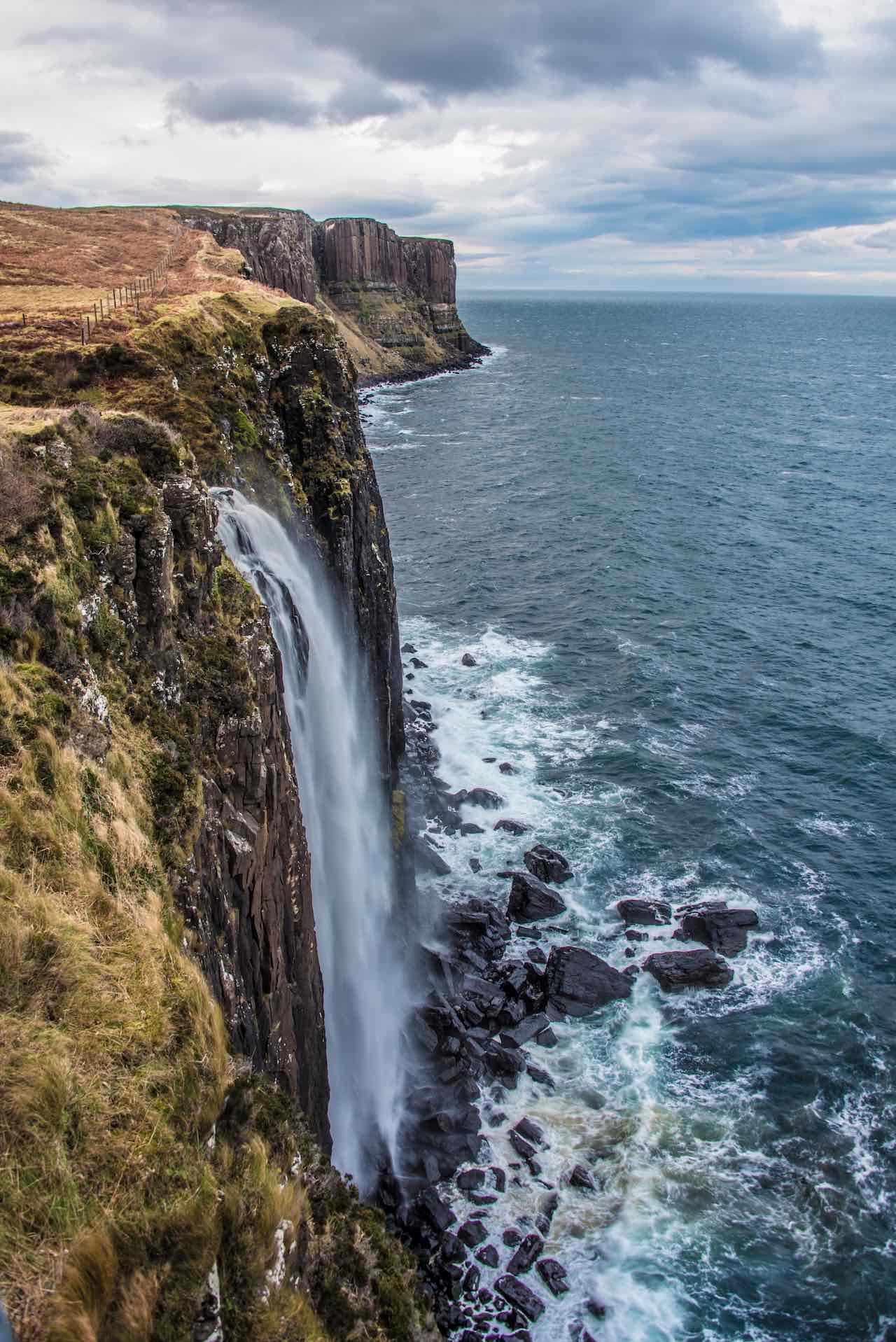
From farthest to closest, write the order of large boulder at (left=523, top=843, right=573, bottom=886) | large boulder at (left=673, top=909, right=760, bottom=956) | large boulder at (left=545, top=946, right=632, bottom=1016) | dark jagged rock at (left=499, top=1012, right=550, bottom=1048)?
1. large boulder at (left=523, top=843, right=573, bottom=886)
2. large boulder at (left=673, top=909, right=760, bottom=956)
3. large boulder at (left=545, top=946, right=632, bottom=1016)
4. dark jagged rock at (left=499, top=1012, right=550, bottom=1048)

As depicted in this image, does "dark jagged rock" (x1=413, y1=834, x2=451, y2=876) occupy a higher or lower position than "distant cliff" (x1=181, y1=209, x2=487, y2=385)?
lower

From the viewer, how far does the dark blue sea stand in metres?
24.8

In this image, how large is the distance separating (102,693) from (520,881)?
1081 inches

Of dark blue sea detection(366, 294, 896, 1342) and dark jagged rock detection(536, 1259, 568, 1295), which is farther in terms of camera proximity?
dark blue sea detection(366, 294, 896, 1342)

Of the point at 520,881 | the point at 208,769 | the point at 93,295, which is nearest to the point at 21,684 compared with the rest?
the point at 208,769

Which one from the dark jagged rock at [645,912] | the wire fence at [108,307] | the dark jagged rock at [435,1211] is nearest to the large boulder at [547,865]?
the dark jagged rock at [645,912]

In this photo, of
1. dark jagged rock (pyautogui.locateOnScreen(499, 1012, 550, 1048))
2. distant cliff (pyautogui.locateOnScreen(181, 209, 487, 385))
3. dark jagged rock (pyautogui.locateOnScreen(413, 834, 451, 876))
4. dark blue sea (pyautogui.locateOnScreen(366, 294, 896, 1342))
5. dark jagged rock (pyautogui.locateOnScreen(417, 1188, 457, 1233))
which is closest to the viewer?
dark jagged rock (pyautogui.locateOnScreen(417, 1188, 457, 1233))

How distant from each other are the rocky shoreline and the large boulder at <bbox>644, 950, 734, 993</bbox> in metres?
0.06

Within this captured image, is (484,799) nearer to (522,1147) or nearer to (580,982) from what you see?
(580,982)

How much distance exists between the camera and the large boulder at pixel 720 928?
119 ft

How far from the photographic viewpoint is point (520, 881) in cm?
3906

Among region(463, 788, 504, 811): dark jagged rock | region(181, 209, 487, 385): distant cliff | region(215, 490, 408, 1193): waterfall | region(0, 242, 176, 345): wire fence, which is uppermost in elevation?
region(181, 209, 487, 385): distant cliff

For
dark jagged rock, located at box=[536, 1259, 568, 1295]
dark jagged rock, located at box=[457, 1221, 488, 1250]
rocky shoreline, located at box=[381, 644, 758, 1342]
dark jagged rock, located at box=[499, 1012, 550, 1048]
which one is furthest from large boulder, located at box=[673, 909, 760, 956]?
dark jagged rock, located at box=[457, 1221, 488, 1250]

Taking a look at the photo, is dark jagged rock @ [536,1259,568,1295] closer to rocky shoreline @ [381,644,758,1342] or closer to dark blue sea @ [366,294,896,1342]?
rocky shoreline @ [381,644,758,1342]
